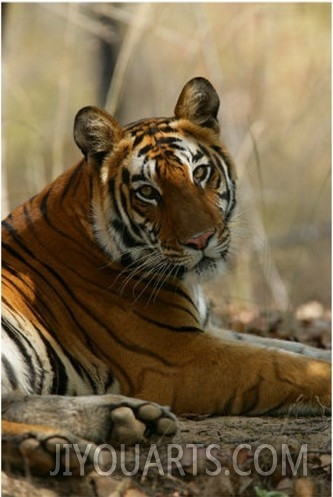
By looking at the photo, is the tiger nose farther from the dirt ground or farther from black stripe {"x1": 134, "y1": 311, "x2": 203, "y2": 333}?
the dirt ground

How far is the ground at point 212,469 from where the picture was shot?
3875 millimetres

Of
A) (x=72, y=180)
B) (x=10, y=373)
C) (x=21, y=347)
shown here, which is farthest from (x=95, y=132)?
(x=10, y=373)

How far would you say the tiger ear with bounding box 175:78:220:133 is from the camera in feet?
17.8

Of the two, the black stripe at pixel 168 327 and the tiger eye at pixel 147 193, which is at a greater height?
the tiger eye at pixel 147 193

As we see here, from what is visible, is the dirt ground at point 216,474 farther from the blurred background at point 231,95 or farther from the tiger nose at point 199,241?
the blurred background at point 231,95

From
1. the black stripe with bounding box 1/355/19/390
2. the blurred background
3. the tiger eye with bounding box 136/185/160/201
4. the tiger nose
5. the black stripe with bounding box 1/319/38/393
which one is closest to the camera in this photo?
the black stripe with bounding box 1/355/19/390

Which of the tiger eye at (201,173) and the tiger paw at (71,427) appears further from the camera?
the tiger eye at (201,173)

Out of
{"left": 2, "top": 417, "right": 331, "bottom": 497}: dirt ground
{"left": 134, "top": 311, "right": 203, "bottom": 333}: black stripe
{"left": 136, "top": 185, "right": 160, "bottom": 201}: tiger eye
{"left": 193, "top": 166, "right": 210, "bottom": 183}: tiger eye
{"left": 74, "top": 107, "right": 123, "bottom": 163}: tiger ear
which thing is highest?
{"left": 74, "top": 107, "right": 123, "bottom": 163}: tiger ear

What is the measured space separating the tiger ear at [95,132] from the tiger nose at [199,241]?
0.77 m

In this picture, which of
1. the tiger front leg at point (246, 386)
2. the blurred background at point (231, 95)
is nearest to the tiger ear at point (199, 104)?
the tiger front leg at point (246, 386)

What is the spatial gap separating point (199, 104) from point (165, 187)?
2.12 ft

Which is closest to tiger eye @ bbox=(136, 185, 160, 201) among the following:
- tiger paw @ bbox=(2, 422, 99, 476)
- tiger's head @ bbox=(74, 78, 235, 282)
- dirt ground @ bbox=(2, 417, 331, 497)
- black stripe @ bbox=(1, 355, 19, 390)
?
tiger's head @ bbox=(74, 78, 235, 282)

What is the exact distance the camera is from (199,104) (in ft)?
18.1

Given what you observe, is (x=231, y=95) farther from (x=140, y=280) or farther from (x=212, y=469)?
(x=212, y=469)
